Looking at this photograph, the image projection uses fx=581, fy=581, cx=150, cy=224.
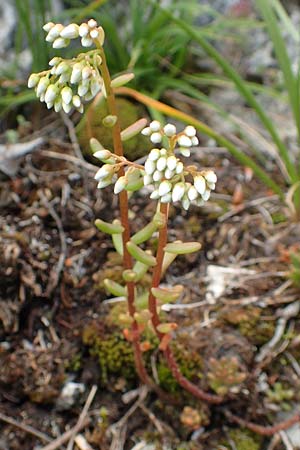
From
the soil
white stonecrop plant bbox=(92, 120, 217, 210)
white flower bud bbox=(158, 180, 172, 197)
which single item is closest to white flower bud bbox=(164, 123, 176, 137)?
white stonecrop plant bbox=(92, 120, 217, 210)

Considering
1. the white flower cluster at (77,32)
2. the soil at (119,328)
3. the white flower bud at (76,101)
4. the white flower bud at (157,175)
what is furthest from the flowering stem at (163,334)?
the white flower cluster at (77,32)

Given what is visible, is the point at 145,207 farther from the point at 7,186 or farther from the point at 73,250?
the point at 7,186

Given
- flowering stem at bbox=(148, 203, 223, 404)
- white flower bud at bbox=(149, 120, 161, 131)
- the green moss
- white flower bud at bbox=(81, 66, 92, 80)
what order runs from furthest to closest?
the green moss, flowering stem at bbox=(148, 203, 223, 404), white flower bud at bbox=(149, 120, 161, 131), white flower bud at bbox=(81, 66, 92, 80)

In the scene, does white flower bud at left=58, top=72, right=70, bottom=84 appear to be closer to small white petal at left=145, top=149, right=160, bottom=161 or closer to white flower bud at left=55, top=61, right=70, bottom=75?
white flower bud at left=55, top=61, right=70, bottom=75

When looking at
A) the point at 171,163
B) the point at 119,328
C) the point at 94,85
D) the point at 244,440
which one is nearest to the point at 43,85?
the point at 94,85

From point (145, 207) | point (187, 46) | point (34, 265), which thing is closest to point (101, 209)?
point (145, 207)
